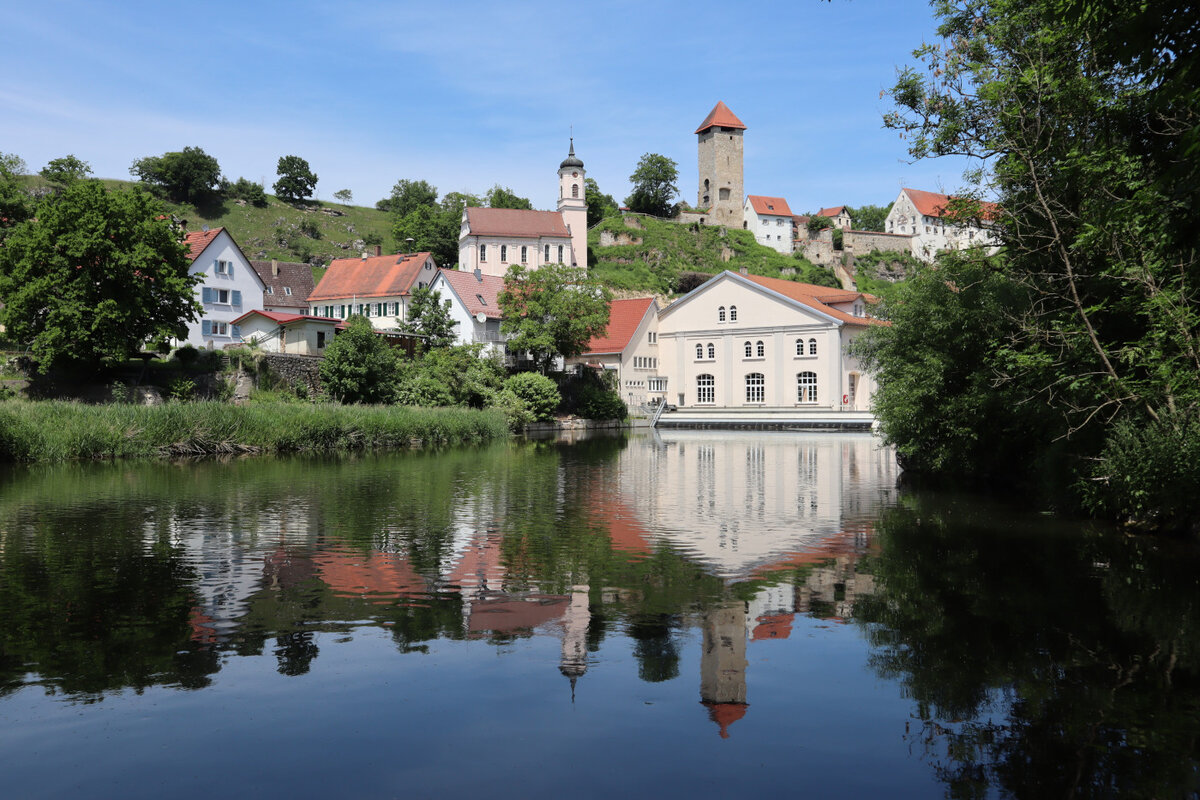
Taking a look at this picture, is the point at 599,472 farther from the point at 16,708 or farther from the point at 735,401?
the point at 735,401

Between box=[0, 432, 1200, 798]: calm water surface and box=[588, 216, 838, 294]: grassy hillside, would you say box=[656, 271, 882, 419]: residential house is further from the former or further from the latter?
box=[0, 432, 1200, 798]: calm water surface

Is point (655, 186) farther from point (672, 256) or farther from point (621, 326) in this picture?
point (621, 326)

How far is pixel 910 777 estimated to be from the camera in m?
5.67

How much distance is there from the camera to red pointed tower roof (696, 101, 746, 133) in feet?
402

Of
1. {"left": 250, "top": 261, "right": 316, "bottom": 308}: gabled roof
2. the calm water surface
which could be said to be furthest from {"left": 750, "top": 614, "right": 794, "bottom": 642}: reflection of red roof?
{"left": 250, "top": 261, "right": 316, "bottom": 308}: gabled roof

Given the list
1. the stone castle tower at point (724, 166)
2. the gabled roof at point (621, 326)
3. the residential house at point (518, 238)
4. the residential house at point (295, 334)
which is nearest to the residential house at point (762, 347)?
the gabled roof at point (621, 326)

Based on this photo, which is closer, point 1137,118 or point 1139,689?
point 1139,689

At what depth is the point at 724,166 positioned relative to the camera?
12381 centimetres

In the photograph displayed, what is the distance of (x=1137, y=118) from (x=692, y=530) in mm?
9309

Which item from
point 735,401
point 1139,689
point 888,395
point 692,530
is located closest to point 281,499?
point 692,530

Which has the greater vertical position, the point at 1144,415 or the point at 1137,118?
the point at 1137,118

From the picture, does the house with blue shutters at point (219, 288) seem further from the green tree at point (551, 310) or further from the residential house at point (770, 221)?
the residential house at point (770, 221)

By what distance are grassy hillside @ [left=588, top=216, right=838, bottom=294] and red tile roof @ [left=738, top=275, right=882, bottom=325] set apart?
2336 centimetres

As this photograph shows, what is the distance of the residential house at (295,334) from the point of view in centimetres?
5719
